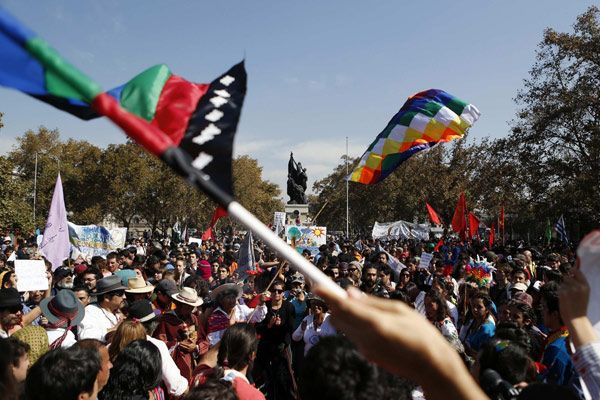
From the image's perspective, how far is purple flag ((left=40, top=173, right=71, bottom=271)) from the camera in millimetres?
9000

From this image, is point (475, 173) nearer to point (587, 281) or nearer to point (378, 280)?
point (378, 280)

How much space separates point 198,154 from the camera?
1.63 m

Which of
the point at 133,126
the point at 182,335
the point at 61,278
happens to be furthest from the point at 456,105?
the point at 61,278

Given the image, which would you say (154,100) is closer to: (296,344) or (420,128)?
(296,344)

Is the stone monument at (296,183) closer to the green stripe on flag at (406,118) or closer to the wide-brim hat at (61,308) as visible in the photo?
the green stripe on flag at (406,118)

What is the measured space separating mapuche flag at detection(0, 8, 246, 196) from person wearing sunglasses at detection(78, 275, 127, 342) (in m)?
3.42

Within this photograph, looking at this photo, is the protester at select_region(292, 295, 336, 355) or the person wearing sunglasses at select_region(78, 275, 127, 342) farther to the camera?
the protester at select_region(292, 295, 336, 355)

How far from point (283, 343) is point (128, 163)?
3856 centimetres

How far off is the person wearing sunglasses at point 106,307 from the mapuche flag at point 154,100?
11.2ft

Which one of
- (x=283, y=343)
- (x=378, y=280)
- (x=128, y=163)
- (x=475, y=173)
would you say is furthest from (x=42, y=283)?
(x=128, y=163)

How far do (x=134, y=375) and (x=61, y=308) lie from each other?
67.9 inches

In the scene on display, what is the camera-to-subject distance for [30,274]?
19.9 ft

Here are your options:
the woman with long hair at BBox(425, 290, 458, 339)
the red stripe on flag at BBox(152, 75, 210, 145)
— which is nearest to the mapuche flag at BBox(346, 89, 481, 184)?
the woman with long hair at BBox(425, 290, 458, 339)

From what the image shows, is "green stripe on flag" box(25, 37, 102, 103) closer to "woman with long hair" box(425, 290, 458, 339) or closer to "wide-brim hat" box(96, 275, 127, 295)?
"wide-brim hat" box(96, 275, 127, 295)
